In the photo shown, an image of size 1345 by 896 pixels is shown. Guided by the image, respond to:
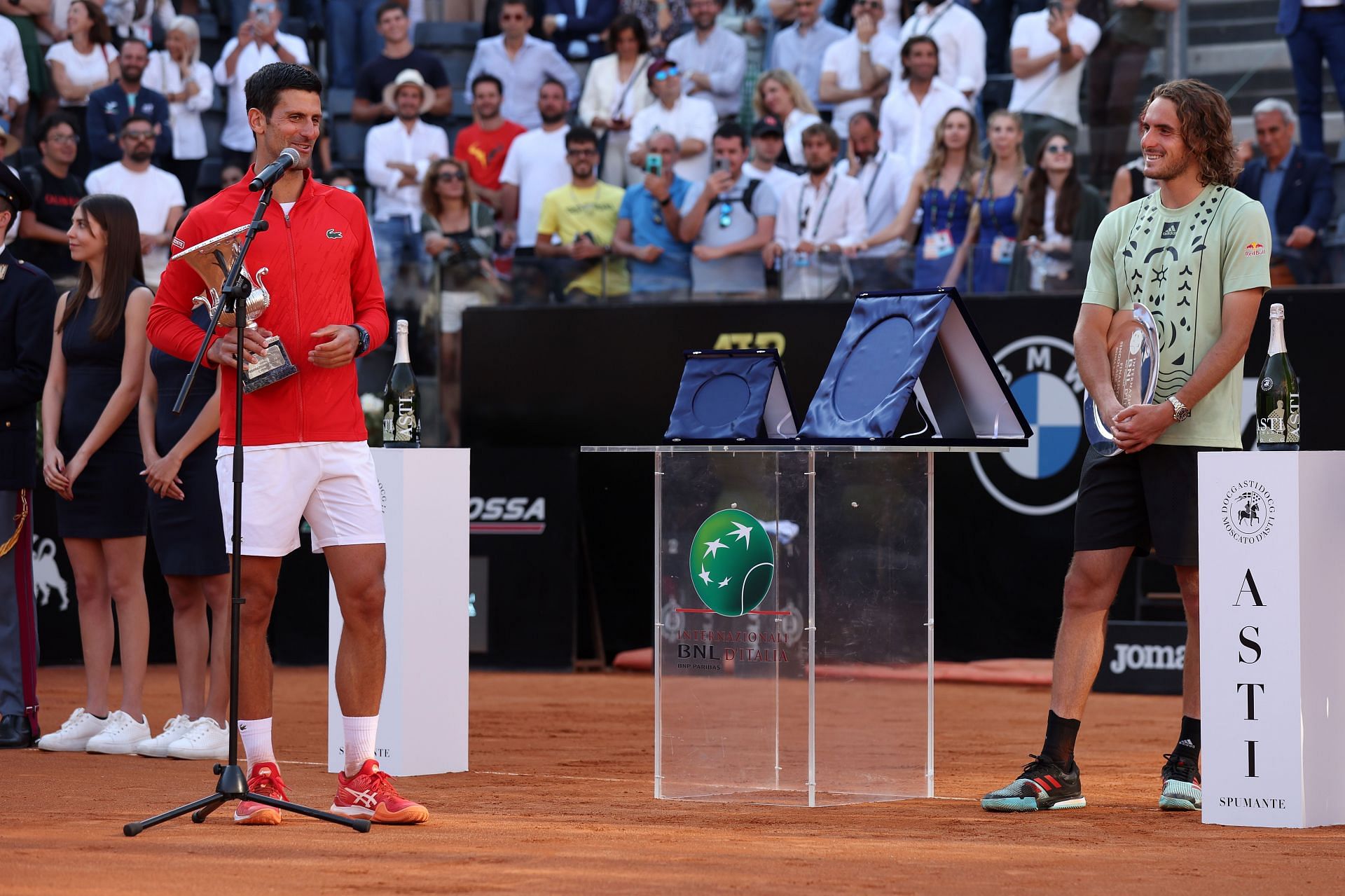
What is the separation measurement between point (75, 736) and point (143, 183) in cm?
655

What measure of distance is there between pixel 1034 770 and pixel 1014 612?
4.68 metres

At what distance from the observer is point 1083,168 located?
1093cm

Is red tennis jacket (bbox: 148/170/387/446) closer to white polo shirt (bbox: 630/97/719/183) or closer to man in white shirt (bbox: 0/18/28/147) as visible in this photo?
white polo shirt (bbox: 630/97/719/183)

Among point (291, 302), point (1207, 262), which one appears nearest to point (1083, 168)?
point (1207, 262)

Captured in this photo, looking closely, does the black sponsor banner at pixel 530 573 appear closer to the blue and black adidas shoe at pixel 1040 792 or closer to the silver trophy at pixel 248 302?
the blue and black adidas shoe at pixel 1040 792

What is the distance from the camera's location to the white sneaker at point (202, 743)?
687 cm

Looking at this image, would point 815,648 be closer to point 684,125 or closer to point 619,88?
point 684,125

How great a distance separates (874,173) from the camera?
37.9ft

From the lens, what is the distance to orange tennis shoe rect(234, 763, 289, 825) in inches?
199

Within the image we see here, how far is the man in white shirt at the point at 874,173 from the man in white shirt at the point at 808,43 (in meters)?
1.59

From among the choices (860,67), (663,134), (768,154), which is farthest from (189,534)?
(860,67)

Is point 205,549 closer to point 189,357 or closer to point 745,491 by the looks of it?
point 189,357

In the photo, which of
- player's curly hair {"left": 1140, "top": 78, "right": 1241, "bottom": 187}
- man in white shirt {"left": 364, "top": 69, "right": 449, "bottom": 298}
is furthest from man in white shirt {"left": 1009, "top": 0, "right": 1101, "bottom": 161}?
player's curly hair {"left": 1140, "top": 78, "right": 1241, "bottom": 187}

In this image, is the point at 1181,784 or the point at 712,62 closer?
the point at 1181,784
